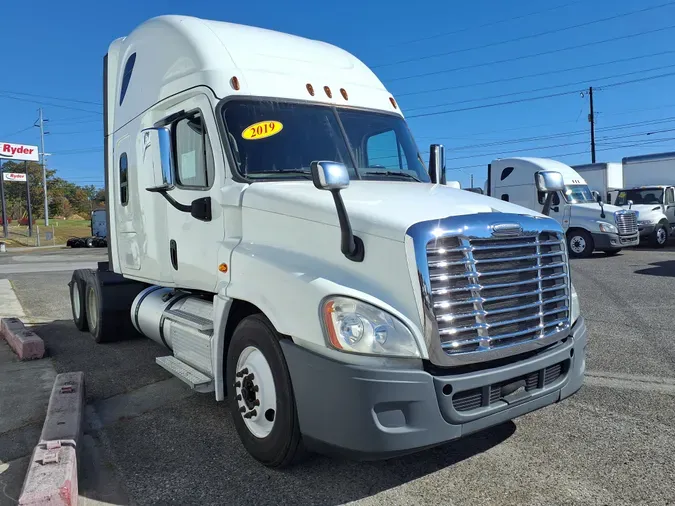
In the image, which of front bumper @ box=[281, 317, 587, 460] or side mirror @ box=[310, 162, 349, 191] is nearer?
front bumper @ box=[281, 317, 587, 460]

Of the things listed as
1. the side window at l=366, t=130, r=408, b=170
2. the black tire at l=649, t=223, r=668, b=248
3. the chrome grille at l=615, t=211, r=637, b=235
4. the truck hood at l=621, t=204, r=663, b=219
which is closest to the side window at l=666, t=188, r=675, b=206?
the truck hood at l=621, t=204, r=663, b=219

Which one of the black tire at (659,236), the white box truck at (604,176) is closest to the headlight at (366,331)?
the black tire at (659,236)

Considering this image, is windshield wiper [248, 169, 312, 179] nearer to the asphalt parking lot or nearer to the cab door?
the cab door

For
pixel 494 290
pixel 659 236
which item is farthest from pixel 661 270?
pixel 494 290

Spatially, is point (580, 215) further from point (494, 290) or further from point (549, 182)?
point (494, 290)

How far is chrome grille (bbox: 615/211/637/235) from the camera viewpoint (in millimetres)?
16500

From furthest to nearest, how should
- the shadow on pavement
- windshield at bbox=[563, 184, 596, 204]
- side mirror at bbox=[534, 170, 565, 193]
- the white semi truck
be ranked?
windshield at bbox=[563, 184, 596, 204]
the shadow on pavement
side mirror at bbox=[534, 170, 565, 193]
the white semi truck

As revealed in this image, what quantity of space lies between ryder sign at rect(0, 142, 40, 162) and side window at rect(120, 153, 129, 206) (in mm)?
54878

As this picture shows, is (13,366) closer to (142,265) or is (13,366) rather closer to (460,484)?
(142,265)

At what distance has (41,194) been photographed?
70688 mm

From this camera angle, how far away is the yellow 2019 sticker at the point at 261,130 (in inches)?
167

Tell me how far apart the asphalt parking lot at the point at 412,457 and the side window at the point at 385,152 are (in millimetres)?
2269

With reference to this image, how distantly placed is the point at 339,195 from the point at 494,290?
1.06 metres

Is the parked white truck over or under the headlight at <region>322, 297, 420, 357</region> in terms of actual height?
over
